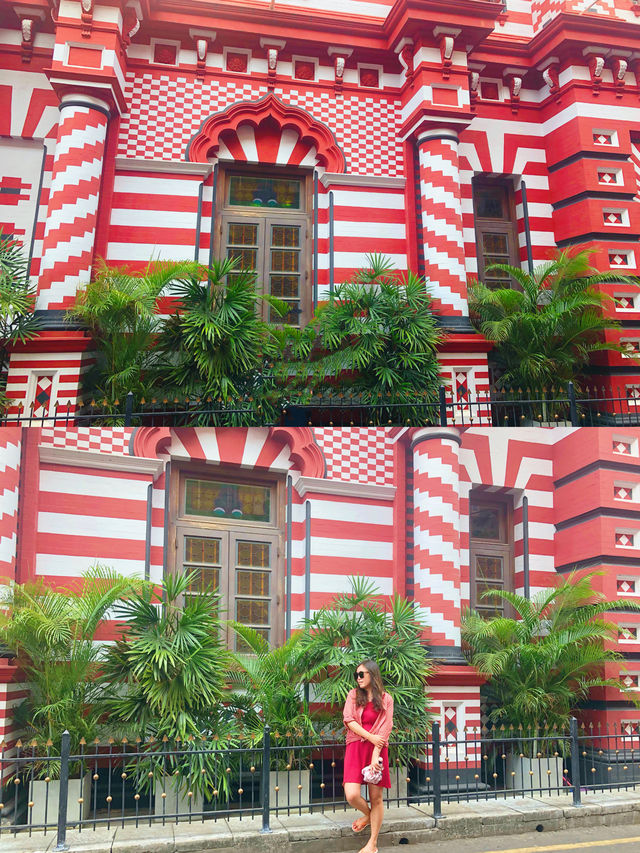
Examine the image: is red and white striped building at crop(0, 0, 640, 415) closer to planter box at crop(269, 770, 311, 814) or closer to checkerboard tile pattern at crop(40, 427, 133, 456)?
checkerboard tile pattern at crop(40, 427, 133, 456)

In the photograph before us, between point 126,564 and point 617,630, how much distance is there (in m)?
6.80

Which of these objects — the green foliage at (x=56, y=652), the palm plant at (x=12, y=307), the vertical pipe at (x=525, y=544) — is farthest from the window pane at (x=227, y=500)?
the vertical pipe at (x=525, y=544)

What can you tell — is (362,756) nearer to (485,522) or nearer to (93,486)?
(93,486)

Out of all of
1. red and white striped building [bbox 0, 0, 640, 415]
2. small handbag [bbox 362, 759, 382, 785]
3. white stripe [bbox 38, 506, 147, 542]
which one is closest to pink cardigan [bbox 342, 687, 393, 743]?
small handbag [bbox 362, 759, 382, 785]

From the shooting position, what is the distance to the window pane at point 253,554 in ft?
38.1

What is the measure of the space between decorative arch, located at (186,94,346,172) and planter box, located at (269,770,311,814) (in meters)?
9.38

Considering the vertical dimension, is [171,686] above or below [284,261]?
below

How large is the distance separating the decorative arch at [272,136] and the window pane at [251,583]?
6827 mm

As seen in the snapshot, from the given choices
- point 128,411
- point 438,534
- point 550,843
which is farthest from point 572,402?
point 128,411

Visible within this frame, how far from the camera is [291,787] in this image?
9.45m

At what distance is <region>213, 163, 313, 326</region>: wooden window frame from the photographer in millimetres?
13484

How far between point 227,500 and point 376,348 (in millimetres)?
3074

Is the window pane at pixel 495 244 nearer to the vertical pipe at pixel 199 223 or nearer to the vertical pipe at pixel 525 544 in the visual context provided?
the vertical pipe at pixel 525 544

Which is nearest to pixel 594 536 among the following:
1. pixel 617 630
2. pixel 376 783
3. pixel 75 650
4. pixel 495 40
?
pixel 617 630
